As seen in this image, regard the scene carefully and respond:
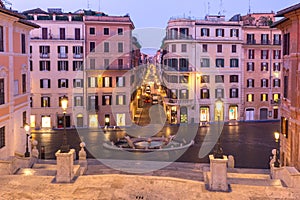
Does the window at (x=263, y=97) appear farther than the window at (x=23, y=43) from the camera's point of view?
Yes

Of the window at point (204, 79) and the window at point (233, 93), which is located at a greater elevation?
the window at point (204, 79)

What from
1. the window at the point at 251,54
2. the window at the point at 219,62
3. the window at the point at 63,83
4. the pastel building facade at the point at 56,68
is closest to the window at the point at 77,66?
the pastel building facade at the point at 56,68

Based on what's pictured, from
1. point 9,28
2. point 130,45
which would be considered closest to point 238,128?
point 130,45

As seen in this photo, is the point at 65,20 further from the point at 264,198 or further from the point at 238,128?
the point at 264,198

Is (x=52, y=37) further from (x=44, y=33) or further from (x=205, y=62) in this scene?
(x=205, y=62)

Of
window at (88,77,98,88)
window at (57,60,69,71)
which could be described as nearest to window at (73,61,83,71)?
window at (57,60,69,71)

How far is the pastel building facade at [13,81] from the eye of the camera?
74.6 feet

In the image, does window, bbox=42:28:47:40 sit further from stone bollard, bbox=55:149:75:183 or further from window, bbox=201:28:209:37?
stone bollard, bbox=55:149:75:183

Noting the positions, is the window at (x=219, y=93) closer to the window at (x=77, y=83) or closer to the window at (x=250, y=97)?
the window at (x=250, y=97)

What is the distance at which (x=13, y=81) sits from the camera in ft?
81.6

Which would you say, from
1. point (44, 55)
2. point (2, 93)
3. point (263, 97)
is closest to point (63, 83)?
point (44, 55)

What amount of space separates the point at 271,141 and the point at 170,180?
2527 centimetres

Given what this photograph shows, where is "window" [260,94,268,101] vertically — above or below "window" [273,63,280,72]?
below

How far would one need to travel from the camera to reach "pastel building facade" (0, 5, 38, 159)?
22734 mm
